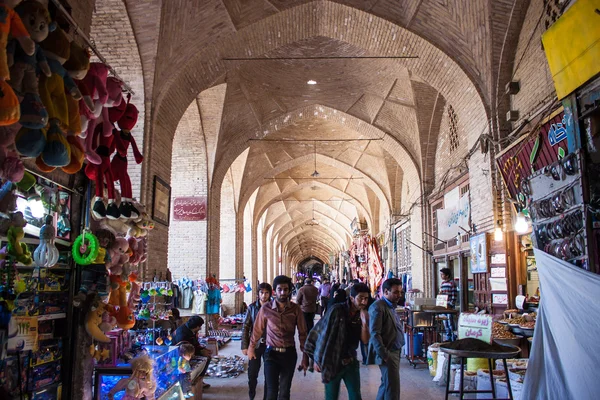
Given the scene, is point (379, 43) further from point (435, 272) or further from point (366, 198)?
point (366, 198)

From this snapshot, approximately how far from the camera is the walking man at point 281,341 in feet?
15.0

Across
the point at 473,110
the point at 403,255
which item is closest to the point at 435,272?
the point at 403,255

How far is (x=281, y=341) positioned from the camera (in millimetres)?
4605

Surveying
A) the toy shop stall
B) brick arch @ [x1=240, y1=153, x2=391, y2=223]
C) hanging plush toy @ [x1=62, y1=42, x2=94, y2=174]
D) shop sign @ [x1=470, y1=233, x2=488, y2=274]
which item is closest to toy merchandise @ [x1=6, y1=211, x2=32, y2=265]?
the toy shop stall

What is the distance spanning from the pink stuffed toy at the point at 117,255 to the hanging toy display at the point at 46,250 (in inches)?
22.6

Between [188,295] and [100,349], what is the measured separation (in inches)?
261

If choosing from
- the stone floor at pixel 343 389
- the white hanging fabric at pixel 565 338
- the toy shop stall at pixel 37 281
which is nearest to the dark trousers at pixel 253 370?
the stone floor at pixel 343 389

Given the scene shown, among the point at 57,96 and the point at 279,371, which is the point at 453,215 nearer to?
the point at 279,371

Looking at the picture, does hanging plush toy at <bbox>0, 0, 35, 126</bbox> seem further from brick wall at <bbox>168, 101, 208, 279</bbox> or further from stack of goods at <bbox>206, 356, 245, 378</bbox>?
brick wall at <bbox>168, 101, 208, 279</bbox>

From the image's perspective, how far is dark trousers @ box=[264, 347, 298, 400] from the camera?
4562 millimetres

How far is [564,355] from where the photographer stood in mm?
3645

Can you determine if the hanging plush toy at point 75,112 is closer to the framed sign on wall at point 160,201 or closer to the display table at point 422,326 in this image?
the framed sign on wall at point 160,201

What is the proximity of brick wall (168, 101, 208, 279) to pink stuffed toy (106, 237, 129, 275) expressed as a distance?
8.39 m

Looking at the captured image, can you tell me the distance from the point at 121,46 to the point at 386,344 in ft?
17.7
